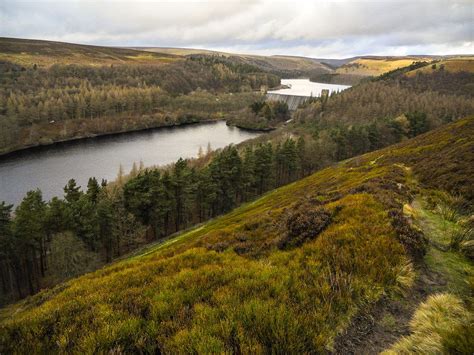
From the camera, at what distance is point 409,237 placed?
884cm

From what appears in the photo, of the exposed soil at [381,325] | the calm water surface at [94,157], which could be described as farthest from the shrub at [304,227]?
the calm water surface at [94,157]

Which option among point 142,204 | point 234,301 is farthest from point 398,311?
point 142,204

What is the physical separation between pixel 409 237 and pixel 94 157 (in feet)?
355

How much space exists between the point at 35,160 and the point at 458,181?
114005 mm

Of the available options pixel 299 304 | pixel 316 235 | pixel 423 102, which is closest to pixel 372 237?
pixel 316 235

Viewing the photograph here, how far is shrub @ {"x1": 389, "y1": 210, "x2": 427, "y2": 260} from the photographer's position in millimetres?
8484

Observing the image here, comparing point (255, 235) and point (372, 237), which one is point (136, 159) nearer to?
point (255, 235)

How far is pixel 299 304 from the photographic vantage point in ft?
19.5

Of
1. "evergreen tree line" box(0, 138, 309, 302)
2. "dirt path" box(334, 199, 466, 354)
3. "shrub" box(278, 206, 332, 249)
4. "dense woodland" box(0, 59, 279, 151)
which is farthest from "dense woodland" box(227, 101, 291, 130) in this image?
"dirt path" box(334, 199, 466, 354)

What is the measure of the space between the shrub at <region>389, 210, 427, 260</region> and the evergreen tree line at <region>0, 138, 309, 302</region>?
36923mm

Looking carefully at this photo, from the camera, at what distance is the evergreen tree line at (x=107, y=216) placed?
3697 centimetres

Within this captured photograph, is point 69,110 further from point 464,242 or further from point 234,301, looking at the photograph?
point 464,242

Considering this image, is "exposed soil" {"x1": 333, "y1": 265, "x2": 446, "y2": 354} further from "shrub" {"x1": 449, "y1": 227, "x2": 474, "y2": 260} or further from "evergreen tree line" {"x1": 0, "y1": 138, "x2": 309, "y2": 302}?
"evergreen tree line" {"x1": 0, "y1": 138, "x2": 309, "y2": 302}

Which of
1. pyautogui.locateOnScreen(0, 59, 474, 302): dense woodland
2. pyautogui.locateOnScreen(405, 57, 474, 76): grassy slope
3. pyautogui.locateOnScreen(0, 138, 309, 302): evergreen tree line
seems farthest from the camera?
pyautogui.locateOnScreen(405, 57, 474, 76): grassy slope
